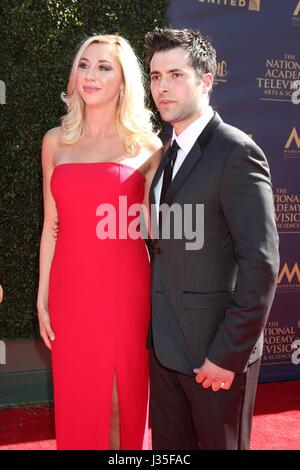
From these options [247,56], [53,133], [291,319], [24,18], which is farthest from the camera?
[291,319]

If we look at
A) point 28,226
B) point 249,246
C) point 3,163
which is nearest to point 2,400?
point 28,226

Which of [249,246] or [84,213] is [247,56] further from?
[249,246]

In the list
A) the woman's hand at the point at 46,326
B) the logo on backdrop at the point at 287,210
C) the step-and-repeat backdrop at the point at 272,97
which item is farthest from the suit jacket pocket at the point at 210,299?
the logo on backdrop at the point at 287,210

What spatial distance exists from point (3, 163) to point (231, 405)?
2650 mm

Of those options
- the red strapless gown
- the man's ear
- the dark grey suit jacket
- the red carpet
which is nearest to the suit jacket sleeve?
the dark grey suit jacket

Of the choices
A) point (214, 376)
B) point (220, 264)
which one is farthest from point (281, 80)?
point (214, 376)

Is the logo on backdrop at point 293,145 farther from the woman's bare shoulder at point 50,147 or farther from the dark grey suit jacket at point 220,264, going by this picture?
the dark grey suit jacket at point 220,264

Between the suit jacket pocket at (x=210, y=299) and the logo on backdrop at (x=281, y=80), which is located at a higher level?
the logo on backdrop at (x=281, y=80)

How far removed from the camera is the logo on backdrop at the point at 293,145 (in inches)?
179

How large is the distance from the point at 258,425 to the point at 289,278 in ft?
4.29

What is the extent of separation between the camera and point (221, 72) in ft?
14.0

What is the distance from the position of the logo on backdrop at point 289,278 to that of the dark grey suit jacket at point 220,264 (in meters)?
2.75

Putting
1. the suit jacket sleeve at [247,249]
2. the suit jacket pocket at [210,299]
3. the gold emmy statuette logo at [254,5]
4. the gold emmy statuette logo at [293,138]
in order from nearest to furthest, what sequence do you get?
1. the suit jacket sleeve at [247,249]
2. the suit jacket pocket at [210,299]
3. the gold emmy statuette logo at [254,5]
4. the gold emmy statuette logo at [293,138]

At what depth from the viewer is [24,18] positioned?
3.82 meters
